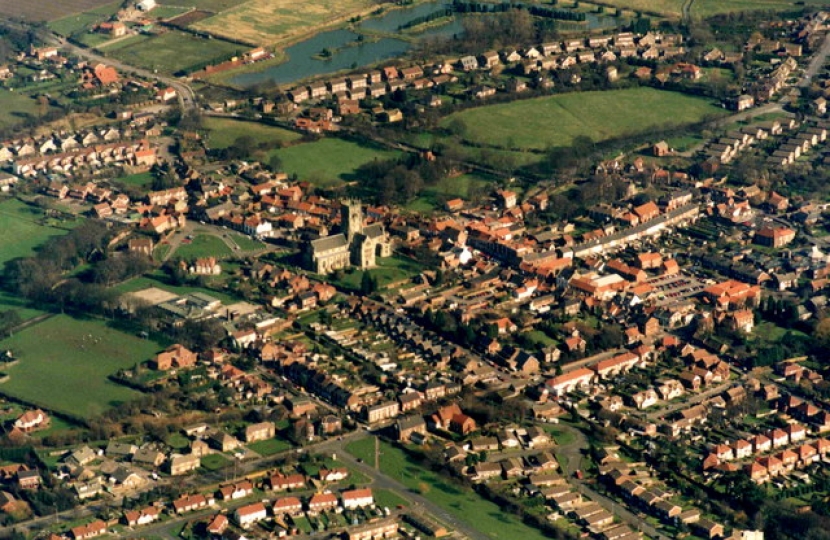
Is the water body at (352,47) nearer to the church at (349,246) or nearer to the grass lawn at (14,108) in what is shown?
the grass lawn at (14,108)

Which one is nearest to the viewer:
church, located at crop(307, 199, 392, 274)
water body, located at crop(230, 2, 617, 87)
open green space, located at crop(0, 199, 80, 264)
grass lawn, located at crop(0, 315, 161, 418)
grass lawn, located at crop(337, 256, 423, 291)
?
grass lawn, located at crop(0, 315, 161, 418)

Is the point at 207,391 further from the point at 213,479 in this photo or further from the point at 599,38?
the point at 599,38

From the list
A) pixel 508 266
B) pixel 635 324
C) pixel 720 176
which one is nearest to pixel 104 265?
pixel 508 266

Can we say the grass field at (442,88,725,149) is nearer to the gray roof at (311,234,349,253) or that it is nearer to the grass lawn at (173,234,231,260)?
the gray roof at (311,234,349,253)

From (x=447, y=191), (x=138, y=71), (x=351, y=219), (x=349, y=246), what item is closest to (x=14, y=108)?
(x=138, y=71)

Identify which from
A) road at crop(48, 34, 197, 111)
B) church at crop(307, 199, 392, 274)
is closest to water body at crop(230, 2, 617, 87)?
road at crop(48, 34, 197, 111)

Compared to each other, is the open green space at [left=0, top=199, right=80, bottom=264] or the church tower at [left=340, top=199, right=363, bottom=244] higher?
the church tower at [left=340, top=199, right=363, bottom=244]

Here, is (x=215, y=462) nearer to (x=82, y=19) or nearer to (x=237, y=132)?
(x=237, y=132)
